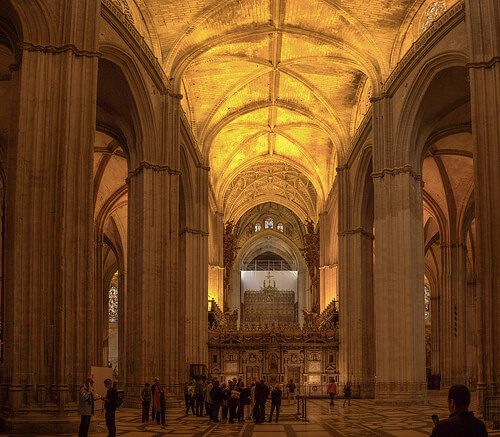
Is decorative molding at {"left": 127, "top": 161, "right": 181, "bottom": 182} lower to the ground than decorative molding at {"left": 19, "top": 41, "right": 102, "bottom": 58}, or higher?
lower

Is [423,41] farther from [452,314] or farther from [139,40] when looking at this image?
[452,314]

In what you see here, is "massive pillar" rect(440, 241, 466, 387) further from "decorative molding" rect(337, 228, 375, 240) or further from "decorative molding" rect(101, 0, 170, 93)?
"decorative molding" rect(101, 0, 170, 93)

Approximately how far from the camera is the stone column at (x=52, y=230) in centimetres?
1597

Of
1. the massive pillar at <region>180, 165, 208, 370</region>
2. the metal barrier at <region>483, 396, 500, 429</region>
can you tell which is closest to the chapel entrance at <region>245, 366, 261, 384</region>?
the massive pillar at <region>180, 165, 208, 370</region>

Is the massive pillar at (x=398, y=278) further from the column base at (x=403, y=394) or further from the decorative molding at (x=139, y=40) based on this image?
the decorative molding at (x=139, y=40)

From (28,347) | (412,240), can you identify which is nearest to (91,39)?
(28,347)

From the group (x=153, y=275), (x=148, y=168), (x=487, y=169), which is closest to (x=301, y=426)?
(x=487, y=169)

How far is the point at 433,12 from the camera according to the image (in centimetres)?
2641

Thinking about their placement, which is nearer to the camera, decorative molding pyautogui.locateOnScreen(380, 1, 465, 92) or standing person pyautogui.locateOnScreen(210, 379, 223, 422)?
standing person pyautogui.locateOnScreen(210, 379, 223, 422)

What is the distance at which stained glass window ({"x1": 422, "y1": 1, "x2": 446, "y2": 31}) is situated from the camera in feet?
84.5

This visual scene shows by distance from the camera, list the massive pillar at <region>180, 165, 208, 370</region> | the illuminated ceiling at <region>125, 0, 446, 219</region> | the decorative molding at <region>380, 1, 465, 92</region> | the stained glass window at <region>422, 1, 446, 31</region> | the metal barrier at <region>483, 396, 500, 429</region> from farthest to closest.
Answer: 1. the massive pillar at <region>180, 165, 208, 370</region>
2. the illuminated ceiling at <region>125, 0, 446, 219</region>
3. the stained glass window at <region>422, 1, 446, 31</region>
4. the decorative molding at <region>380, 1, 465, 92</region>
5. the metal barrier at <region>483, 396, 500, 429</region>

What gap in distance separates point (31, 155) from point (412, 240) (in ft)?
49.5

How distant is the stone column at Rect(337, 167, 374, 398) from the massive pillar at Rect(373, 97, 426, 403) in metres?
6.79

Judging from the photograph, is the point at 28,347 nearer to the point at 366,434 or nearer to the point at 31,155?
the point at 31,155
